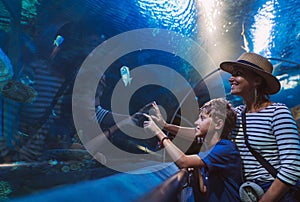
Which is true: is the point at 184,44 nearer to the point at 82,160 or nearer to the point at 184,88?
the point at 184,88

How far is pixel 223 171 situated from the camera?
1304 mm

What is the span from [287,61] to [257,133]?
6.50 metres

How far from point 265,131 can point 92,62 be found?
2771 millimetres

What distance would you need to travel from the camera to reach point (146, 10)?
3195 millimetres

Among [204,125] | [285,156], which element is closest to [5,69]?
[204,125]

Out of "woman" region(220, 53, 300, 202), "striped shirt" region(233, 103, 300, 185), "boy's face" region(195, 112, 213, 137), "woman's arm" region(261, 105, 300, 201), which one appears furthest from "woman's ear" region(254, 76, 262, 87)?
"boy's face" region(195, 112, 213, 137)

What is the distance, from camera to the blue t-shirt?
1.29 metres

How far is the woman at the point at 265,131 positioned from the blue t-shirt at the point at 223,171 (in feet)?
0.30

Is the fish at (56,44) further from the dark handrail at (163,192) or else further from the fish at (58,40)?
the dark handrail at (163,192)

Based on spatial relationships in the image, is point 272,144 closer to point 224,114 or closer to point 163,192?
point 224,114

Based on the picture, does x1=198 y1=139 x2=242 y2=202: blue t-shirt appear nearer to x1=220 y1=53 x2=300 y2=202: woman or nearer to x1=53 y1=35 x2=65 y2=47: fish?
x1=220 y1=53 x2=300 y2=202: woman

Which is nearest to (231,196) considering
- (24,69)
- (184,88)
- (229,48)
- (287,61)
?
(24,69)

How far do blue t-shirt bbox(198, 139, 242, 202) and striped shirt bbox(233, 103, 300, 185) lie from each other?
0.09 metres

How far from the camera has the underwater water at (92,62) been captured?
257 centimetres
